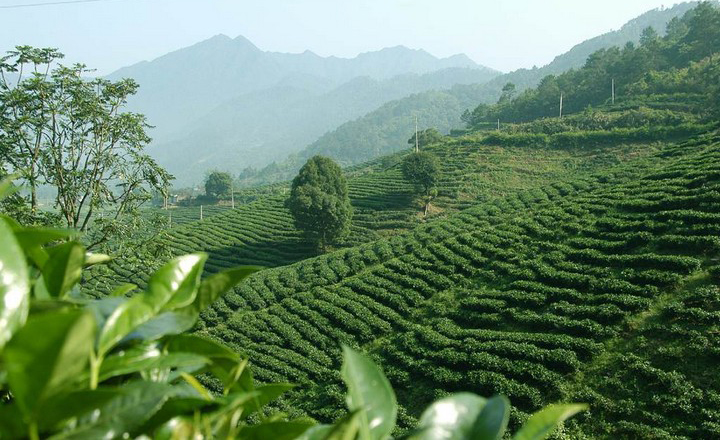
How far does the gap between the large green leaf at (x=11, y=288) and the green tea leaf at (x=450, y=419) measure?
1.86 ft

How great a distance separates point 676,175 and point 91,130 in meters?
20.3

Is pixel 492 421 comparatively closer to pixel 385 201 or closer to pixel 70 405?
pixel 70 405

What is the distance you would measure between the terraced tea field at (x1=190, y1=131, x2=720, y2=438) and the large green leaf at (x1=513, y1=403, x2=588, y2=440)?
9.58 m

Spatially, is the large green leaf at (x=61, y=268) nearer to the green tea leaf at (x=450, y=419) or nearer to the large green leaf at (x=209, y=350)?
the large green leaf at (x=209, y=350)

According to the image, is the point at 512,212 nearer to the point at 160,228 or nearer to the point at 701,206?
the point at 701,206

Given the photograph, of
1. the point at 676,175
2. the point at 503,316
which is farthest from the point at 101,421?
the point at 676,175

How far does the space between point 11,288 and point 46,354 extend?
0.22m

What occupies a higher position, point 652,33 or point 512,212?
point 652,33

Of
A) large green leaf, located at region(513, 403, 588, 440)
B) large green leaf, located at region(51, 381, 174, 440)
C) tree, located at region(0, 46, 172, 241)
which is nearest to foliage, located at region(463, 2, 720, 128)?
tree, located at region(0, 46, 172, 241)

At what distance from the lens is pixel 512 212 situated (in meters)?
22.7

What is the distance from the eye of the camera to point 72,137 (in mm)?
10680

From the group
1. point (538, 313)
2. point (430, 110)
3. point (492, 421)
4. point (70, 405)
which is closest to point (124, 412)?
point (70, 405)

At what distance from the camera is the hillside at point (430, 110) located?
146m

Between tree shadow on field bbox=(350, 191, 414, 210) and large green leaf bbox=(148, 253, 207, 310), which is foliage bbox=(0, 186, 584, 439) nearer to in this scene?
large green leaf bbox=(148, 253, 207, 310)
